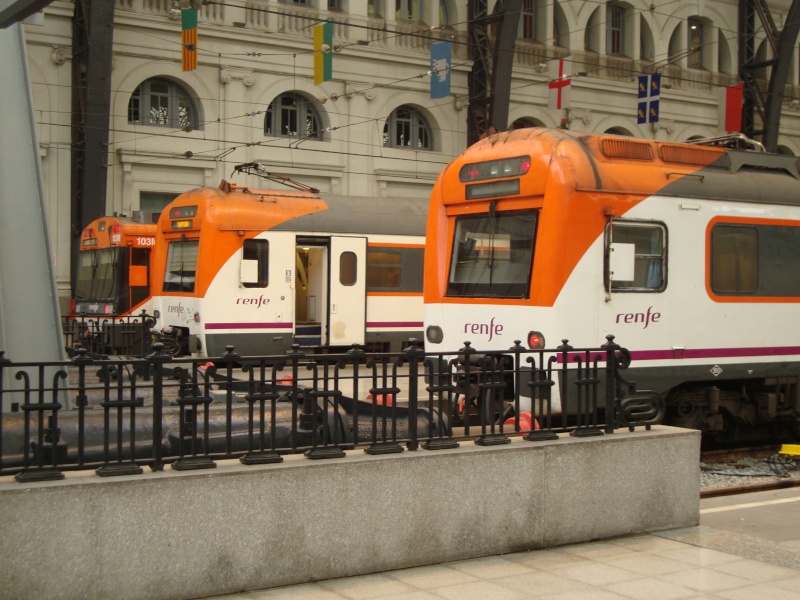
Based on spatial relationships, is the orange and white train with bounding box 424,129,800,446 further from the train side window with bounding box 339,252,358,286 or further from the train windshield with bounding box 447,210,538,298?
the train side window with bounding box 339,252,358,286

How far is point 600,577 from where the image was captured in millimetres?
6832

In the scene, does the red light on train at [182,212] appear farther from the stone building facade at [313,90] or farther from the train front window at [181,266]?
the stone building facade at [313,90]

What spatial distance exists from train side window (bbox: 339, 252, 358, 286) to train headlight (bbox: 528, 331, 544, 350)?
11.2m

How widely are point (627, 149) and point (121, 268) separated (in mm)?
15173

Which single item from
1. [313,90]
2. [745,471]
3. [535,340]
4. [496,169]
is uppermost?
[313,90]

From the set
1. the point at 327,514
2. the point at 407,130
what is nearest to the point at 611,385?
the point at 327,514

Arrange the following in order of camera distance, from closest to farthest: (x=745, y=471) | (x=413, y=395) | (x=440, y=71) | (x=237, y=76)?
(x=413, y=395), (x=745, y=471), (x=440, y=71), (x=237, y=76)

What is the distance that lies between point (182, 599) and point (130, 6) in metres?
26.7

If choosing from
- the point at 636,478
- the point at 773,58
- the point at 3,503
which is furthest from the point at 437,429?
the point at 773,58

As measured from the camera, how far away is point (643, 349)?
1127 centimetres

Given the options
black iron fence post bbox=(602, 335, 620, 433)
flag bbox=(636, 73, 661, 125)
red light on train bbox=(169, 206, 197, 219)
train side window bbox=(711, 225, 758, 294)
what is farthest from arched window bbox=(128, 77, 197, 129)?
black iron fence post bbox=(602, 335, 620, 433)

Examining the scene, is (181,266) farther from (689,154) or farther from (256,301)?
(689,154)

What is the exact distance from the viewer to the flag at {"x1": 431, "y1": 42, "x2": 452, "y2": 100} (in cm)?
2752

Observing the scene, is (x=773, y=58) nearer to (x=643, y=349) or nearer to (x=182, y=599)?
(x=643, y=349)
